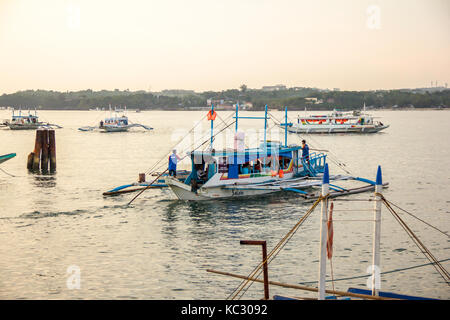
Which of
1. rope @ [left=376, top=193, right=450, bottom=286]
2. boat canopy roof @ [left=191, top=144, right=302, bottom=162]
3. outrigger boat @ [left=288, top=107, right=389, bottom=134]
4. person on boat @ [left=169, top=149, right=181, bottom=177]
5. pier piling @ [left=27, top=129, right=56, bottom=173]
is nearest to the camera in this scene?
rope @ [left=376, top=193, right=450, bottom=286]

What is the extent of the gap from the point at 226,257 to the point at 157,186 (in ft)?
40.7

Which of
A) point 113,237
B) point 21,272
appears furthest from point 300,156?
point 21,272

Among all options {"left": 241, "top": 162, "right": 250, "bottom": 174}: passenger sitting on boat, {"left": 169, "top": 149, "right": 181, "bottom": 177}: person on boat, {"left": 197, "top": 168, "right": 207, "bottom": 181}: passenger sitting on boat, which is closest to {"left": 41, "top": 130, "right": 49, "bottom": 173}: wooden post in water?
{"left": 169, "top": 149, "right": 181, "bottom": 177}: person on boat

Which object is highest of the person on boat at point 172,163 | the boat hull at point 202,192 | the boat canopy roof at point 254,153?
the boat canopy roof at point 254,153

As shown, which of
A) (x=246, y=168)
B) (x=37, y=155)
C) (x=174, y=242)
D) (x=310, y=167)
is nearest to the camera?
(x=174, y=242)

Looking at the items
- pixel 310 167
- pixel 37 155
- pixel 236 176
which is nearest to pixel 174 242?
pixel 236 176

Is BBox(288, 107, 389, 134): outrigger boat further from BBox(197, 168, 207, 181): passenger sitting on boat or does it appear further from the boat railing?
BBox(197, 168, 207, 181): passenger sitting on boat

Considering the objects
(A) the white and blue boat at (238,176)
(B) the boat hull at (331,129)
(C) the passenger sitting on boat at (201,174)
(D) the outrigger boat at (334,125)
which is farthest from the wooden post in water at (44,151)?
(B) the boat hull at (331,129)

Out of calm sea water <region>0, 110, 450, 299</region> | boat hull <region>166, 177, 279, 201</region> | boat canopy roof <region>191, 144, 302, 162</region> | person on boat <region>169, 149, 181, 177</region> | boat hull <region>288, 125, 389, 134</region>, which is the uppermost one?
boat canopy roof <region>191, 144, 302, 162</region>

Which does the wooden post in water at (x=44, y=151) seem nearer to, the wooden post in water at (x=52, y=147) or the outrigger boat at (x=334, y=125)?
the wooden post in water at (x=52, y=147)

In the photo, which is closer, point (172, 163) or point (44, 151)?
point (172, 163)

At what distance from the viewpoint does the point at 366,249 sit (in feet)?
76.2

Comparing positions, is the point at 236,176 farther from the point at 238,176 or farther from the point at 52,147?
the point at 52,147

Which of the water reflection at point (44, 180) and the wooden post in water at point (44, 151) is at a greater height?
the wooden post in water at point (44, 151)
